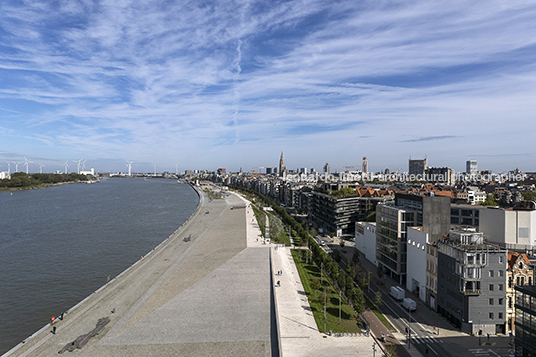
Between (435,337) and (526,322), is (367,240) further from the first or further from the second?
(526,322)

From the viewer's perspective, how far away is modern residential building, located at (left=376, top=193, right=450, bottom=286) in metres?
27.7

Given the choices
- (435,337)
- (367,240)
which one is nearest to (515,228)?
(367,240)

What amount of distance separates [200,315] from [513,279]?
1878 cm

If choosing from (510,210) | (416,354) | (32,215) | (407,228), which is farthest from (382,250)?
(32,215)

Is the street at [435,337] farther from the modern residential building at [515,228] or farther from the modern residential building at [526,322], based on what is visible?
the modern residential building at [515,228]

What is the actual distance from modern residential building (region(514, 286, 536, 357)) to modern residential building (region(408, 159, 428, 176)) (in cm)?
17727

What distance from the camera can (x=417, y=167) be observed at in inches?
7352

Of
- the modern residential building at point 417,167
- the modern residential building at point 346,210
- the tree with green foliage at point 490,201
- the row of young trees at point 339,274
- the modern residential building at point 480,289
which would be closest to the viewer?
the modern residential building at point 480,289

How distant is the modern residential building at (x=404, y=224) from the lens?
90.8ft

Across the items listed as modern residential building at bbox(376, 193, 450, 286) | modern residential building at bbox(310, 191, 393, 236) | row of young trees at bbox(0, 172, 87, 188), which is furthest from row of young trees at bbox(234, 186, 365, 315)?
row of young trees at bbox(0, 172, 87, 188)

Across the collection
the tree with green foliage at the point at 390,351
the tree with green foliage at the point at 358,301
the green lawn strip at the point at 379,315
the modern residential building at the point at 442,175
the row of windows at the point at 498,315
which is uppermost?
the modern residential building at the point at 442,175

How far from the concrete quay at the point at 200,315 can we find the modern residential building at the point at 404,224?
8560 millimetres

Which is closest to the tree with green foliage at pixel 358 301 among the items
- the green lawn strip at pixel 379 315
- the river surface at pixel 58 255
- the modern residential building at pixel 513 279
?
the green lawn strip at pixel 379 315

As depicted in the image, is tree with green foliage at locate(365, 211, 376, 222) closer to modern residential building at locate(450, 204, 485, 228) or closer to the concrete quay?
modern residential building at locate(450, 204, 485, 228)
